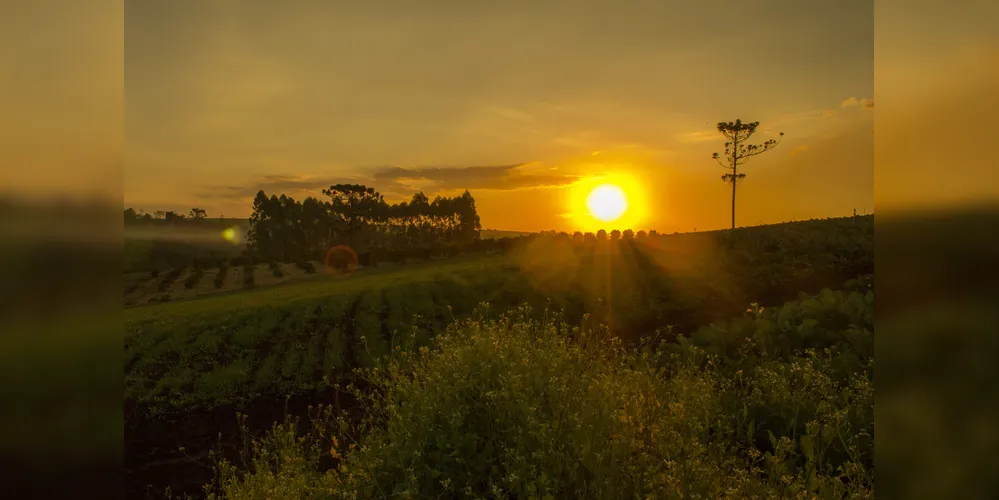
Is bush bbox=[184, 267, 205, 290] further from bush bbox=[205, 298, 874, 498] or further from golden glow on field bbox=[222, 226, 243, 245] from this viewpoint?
golden glow on field bbox=[222, 226, 243, 245]

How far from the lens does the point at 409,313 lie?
15203 mm

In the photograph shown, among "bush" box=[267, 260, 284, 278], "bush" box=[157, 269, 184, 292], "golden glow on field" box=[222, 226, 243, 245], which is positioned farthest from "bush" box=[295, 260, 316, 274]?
"golden glow on field" box=[222, 226, 243, 245]

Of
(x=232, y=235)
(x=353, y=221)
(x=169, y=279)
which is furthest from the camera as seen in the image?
(x=232, y=235)

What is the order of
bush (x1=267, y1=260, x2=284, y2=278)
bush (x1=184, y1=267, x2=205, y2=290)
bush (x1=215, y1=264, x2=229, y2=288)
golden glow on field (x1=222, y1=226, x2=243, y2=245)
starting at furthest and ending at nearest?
golden glow on field (x1=222, y1=226, x2=243, y2=245)
bush (x1=267, y1=260, x2=284, y2=278)
bush (x1=184, y1=267, x2=205, y2=290)
bush (x1=215, y1=264, x2=229, y2=288)

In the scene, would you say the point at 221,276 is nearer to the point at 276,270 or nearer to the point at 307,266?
the point at 276,270

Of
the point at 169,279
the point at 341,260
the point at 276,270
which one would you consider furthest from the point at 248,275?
the point at 341,260

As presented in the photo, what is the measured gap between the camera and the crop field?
10.5m

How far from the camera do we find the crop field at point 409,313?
34.4 ft

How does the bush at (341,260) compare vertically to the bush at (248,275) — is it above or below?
above

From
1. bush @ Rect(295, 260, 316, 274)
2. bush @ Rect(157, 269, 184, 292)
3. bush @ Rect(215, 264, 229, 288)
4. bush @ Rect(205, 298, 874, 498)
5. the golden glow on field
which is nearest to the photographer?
bush @ Rect(205, 298, 874, 498)

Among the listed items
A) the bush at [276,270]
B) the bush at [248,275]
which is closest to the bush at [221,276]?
the bush at [248,275]

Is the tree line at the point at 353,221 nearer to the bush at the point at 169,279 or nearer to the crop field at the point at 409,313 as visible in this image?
the bush at the point at 169,279

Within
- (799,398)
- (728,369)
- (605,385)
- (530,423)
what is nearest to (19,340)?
(530,423)

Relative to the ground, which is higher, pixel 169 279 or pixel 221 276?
pixel 221 276
